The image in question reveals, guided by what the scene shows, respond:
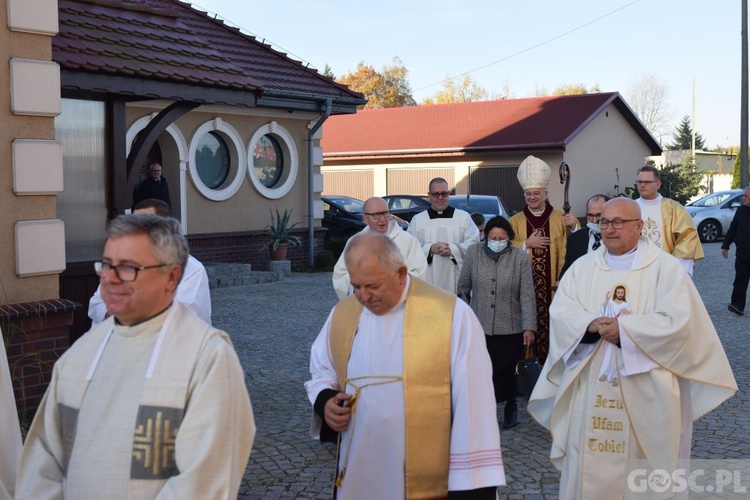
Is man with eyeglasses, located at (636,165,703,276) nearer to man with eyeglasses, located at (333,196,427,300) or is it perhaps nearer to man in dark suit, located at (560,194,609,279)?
man in dark suit, located at (560,194,609,279)

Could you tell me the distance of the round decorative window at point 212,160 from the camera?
55.3 ft

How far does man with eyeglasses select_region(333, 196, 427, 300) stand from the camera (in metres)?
7.04

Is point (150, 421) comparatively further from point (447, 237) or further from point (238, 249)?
point (238, 249)

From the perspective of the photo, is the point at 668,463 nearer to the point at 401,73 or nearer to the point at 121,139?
the point at 121,139

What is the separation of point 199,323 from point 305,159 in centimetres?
1614

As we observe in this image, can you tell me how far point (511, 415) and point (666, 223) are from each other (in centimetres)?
271

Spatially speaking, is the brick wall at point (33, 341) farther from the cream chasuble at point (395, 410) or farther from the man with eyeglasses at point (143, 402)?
the man with eyeglasses at point (143, 402)

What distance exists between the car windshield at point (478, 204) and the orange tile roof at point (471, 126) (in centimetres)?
795

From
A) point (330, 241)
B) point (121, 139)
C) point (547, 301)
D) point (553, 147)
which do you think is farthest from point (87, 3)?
point (553, 147)

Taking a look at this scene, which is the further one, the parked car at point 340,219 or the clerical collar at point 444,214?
the parked car at point 340,219

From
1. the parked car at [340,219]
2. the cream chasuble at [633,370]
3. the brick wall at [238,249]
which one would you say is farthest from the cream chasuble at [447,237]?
the parked car at [340,219]

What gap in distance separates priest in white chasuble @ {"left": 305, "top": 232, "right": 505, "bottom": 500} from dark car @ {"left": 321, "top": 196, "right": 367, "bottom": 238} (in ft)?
57.7

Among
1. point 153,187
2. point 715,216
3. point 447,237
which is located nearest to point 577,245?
point 447,237

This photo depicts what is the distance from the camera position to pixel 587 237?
7465 mm
